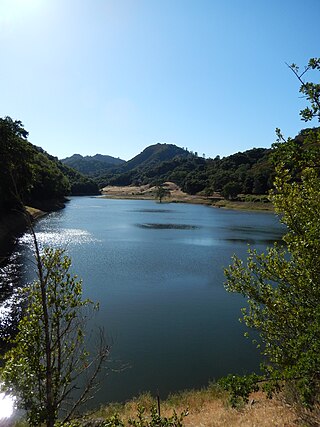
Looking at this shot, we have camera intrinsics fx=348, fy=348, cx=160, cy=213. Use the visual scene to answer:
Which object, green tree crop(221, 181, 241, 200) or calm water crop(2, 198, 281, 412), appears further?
green tree crop(221, 181, 241, 200)

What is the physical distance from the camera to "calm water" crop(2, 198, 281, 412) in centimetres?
1719

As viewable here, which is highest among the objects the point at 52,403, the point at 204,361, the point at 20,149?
the point at 20,149

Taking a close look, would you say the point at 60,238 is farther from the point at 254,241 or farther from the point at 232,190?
the point at 232,190

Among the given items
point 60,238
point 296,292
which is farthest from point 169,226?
point 296,292

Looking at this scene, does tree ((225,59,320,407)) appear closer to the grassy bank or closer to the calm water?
the grassy bank

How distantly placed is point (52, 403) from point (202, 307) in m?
20.9

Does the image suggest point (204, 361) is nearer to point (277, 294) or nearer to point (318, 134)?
point (277, 294)

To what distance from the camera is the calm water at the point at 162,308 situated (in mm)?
17188

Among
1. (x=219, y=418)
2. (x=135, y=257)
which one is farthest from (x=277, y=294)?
(x=135, y=257)

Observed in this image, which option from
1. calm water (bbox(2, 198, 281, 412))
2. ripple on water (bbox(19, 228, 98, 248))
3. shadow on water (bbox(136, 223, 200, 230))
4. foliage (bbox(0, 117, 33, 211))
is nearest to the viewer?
calm water (bbox(2, 198, 281, 412))

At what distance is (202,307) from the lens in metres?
26.1

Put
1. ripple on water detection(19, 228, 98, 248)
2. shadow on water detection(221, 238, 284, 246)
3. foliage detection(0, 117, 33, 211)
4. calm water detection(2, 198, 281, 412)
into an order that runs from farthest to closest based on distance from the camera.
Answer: shadow on water detection(221, 238, 284, 246)
ripple on water detection(19, 228, 98, 248)
foliage detection(0, 117, 33, 211)
calm water detection(2, 198, 281, 412)

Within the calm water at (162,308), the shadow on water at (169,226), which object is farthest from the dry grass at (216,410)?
the shadow on water at (169,226)

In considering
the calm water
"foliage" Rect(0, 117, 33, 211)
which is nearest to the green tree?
the calm water
